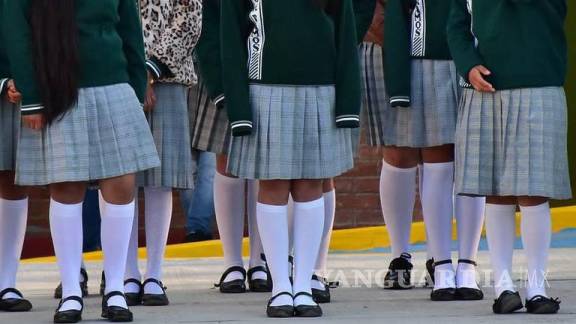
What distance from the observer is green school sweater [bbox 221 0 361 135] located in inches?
262

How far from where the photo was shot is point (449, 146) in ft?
25.0

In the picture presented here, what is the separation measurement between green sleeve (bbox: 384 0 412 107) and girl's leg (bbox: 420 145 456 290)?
0.31 m

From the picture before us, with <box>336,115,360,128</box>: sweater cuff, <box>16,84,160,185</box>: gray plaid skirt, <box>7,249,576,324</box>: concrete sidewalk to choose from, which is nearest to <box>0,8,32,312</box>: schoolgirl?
<box>7,249,576,324</box>: concrete sidewalk

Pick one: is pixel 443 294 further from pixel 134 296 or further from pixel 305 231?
pixel 134 296

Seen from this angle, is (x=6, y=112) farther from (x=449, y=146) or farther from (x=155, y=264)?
(x=449, y=146)

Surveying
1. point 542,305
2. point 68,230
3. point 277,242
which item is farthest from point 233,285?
point 542,305

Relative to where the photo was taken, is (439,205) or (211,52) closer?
(211,52)

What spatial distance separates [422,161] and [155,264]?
1509mm

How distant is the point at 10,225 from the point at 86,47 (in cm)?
111

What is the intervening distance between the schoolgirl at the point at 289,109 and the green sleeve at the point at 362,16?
904 mm

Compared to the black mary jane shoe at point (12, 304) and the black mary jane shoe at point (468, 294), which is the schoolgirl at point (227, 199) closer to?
the black mary jane shoe at point (468, 294)

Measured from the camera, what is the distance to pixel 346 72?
6766mm

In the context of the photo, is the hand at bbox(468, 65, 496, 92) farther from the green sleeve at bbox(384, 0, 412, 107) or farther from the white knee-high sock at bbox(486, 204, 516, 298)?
the green sleeve at bbox(384, 0, 412, 107)

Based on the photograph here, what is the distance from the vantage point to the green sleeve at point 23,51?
20.9ft
